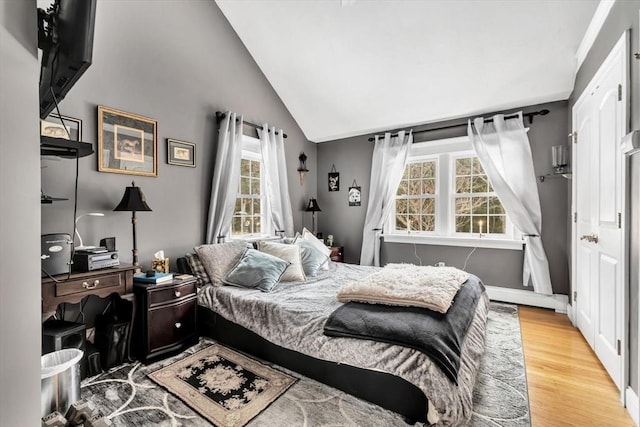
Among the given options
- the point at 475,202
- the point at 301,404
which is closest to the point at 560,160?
the point at 475,202

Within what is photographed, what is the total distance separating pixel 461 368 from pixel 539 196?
9.38 ft

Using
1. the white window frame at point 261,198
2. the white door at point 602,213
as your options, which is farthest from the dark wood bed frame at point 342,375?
the white window frame at point 261,198

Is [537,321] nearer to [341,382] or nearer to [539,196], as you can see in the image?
[539,196]

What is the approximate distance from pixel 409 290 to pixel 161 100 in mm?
2930

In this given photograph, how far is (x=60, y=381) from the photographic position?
166 cm

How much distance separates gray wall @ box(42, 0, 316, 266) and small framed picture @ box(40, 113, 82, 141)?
6cm

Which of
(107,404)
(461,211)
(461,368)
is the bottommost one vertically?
(107,404)

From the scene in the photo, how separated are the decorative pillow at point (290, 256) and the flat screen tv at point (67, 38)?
2249mm

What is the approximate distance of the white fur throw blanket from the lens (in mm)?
1925

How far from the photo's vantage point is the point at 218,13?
3.52 metres

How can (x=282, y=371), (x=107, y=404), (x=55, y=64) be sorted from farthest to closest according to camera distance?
(x=282, y=371)
(x=107, y=404)
(x=55, y=64)

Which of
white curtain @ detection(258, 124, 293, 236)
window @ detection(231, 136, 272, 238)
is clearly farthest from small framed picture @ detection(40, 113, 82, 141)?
white curtain @ detection(258, 124, 293, 236)

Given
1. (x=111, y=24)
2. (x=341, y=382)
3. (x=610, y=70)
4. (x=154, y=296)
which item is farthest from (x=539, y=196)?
(x=111, y=24)

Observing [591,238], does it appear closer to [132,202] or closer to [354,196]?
[354,196]
